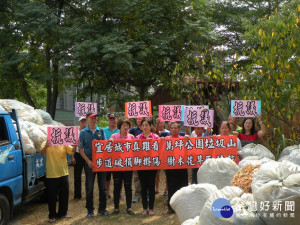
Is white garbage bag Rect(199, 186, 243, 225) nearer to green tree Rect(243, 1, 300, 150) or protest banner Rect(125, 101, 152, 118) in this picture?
green tree Rect(243, 1, 300, 150)

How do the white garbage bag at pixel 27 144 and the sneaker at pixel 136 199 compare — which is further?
the sneaker at pixel 136 199

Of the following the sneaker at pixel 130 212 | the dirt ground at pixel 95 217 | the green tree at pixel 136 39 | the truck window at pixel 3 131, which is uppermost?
the green tree at pixel 136 39

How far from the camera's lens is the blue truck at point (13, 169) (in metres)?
5.19

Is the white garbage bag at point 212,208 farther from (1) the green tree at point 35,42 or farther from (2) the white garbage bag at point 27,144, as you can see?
(1) the green tree at point 35,42

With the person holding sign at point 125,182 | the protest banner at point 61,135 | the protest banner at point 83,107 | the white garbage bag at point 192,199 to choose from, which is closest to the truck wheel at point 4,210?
the protest banner at point 61,135

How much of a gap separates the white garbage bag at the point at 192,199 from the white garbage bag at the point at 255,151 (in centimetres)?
162

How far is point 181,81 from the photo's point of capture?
10211mm

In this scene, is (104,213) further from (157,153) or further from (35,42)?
(35,42)

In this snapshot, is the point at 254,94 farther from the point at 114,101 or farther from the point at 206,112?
the point at 114,101

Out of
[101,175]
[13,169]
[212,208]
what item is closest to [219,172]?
[212,208]

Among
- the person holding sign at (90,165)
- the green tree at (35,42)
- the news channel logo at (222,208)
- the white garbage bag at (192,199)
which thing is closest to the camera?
the news channel logo at (222,208)

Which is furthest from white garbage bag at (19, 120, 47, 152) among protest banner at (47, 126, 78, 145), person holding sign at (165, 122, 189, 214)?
person holding sign at (165, 122, 189, 214)

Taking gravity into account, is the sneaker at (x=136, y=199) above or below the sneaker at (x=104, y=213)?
below

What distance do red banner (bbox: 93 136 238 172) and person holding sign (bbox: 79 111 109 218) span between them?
0.37 feet
